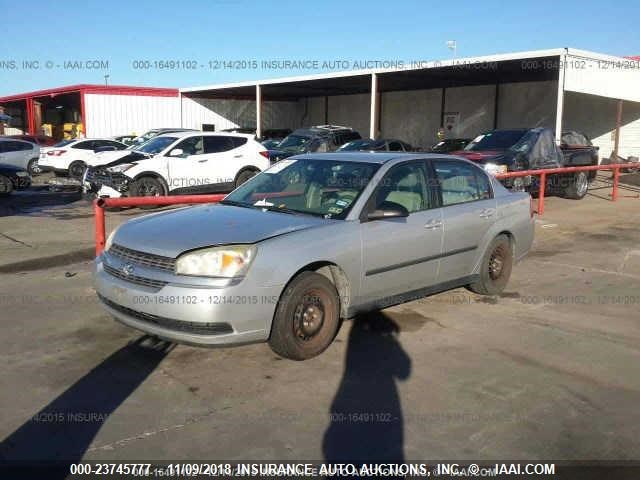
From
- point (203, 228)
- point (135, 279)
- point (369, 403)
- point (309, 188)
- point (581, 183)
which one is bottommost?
point (369, 403)

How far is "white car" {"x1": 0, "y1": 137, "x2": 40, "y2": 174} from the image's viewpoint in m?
22.5

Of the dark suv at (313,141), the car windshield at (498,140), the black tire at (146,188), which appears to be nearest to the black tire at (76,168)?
the dark suv at (313,141)

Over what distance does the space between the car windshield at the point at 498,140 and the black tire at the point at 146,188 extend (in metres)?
7.13

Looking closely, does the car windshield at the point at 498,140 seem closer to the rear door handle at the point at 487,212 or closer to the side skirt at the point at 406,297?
the rear door handle at the point at 487,212

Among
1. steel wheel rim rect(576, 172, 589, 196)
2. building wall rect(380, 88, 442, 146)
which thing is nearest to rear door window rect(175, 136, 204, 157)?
steel wheel rim rect(576, 172, 589, 196)

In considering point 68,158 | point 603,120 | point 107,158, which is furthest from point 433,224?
point 603,120

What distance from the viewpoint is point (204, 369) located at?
4539 millimetres

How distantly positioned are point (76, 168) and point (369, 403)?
20.6 m

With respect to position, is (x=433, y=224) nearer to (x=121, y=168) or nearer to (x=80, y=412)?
(x=80, y=412)

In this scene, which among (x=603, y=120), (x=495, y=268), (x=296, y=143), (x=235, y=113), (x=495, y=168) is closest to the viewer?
(x=495, y=268)

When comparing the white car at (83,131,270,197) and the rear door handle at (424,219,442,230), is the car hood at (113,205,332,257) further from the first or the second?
the white car at (83,131,270,197)

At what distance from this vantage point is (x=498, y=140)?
567 inches

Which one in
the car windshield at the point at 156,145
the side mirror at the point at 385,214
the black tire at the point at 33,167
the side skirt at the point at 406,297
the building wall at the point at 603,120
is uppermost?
the building wall at the point at 603,120

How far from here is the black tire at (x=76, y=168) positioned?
72.4 feet
